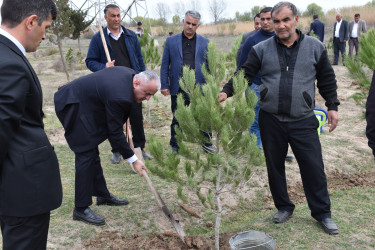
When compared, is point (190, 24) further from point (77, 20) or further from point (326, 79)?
point (77, 20)

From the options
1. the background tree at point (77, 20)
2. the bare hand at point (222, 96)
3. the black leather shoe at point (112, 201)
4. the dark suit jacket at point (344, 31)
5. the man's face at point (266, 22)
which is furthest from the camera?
the background tree at point (77, 20)

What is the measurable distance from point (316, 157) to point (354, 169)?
238 centimetres

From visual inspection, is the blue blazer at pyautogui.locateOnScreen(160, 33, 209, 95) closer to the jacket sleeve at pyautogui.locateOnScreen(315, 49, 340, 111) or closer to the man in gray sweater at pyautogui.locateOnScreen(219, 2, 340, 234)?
the man in gray sweater at pyautogui.locateOnScreen(219, 2, 340, 234)

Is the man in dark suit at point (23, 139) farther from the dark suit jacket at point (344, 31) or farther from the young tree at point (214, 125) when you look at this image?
the dark suit jacket at point (344, 31)

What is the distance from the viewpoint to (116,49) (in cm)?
459

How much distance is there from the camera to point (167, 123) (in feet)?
24.1

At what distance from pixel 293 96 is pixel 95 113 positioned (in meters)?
1.70

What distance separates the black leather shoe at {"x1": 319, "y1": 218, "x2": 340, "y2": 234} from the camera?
314cm

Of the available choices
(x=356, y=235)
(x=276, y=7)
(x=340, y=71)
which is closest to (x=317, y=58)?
(x=276, y=7)

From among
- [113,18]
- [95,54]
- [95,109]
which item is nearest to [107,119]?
[95,109]

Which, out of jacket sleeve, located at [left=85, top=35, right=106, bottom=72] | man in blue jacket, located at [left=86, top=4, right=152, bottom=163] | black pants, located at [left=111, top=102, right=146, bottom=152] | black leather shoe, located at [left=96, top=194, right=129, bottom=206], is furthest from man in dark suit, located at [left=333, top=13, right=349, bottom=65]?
black leather shoe, located at [left=96, top=194, right=129, bottom=206]

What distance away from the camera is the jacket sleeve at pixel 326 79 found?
3.03 meters

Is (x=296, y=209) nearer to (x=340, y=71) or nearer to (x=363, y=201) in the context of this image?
(x=363, y=201)

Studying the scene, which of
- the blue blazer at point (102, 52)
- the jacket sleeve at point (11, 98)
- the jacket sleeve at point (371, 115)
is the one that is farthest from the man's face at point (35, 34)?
the blue blazer at point (102, 52)
